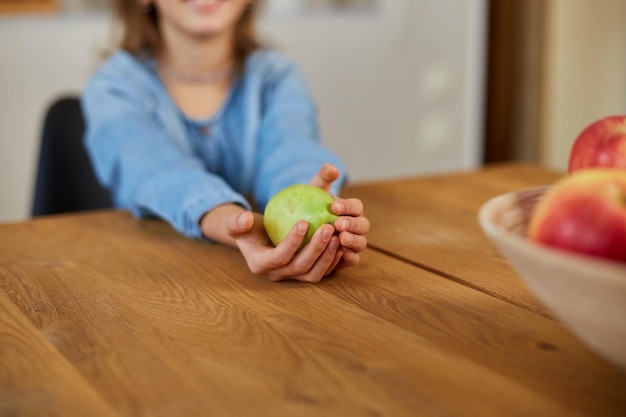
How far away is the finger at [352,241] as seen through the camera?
3.09 feet

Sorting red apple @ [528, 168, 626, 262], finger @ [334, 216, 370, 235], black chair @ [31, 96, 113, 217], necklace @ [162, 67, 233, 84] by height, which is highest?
red apple @ [528, 168, 626, 262]

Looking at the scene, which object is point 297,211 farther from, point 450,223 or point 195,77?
point 195,77

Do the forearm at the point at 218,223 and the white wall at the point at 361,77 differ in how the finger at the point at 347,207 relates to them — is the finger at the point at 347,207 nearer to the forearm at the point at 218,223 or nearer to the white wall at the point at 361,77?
the forearm at the point at 218,223

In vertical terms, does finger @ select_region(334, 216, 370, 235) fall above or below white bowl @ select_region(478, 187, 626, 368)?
below

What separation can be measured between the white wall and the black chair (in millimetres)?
768

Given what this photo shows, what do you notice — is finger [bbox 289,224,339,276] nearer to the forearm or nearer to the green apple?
the green apple

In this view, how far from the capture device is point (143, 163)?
1.38 metres

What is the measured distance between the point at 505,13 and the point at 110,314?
255 cm

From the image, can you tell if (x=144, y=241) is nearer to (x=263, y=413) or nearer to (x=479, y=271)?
(x=479, y=271)

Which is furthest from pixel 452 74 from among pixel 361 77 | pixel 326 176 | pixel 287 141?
pixel 326 176

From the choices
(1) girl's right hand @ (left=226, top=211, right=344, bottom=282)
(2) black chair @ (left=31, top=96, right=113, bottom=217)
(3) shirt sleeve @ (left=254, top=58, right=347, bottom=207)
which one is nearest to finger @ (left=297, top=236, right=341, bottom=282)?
(1) girl's right hand @ (left=226, top=211, right=344, bottom=282)

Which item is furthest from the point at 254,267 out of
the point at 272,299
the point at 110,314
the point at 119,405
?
the point at 119,405

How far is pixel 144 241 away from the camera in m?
1.17

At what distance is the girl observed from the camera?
4.16 feet
